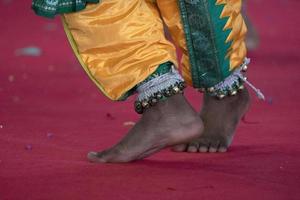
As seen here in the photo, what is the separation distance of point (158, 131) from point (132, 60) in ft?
0.55

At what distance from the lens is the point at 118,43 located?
71.5 inches

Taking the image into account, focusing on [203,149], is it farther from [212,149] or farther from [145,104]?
[145,104]

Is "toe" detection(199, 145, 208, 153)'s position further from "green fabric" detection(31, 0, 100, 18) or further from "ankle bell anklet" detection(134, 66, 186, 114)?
"green fabric" detection(31, 0, 100, 18)

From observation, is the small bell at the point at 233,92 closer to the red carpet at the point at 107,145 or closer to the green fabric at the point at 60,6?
the red carpet at the point at 107,145

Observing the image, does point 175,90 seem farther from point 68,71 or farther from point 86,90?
point 68,71

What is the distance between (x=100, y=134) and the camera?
233 centimetres

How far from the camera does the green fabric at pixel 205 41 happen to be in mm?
1954

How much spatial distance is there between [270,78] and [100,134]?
1365 millimetres

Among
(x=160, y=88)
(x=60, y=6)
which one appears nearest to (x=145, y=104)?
(x=160, y=88)

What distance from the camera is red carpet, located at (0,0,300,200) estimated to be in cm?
164

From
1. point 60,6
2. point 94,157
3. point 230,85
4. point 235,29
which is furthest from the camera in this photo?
point 230,85

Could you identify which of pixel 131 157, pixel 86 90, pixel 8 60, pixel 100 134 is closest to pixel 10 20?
pixel 8 60

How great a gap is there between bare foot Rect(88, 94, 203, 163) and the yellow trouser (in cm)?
9

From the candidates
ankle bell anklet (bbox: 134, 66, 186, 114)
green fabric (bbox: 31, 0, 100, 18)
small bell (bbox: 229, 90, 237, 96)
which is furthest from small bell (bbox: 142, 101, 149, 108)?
small bell (bbox: 229, 90, 237, 96)
